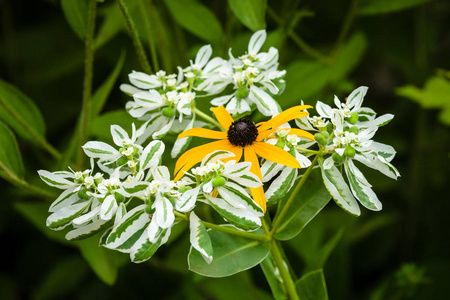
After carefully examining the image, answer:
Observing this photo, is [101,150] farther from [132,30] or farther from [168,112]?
[132,30]

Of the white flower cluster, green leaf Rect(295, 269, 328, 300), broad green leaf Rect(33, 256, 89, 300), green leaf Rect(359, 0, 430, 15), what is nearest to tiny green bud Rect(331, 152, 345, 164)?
the white flower cluster

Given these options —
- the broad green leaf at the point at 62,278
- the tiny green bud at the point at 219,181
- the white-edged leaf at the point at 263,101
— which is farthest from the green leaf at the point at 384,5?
the broad green leaf at the point at 62,278

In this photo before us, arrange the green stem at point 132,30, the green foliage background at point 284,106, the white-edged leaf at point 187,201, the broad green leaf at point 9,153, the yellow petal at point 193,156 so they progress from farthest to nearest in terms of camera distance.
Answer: the green foliage background at point 284,106 < the broad green leaf at point 9,153 < the green stem at point 132,30 < the yellow petal at point 193,156 < the white-edged leaf at point 187,201

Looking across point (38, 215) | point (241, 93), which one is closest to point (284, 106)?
point (241, 93)

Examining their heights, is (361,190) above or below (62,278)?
above

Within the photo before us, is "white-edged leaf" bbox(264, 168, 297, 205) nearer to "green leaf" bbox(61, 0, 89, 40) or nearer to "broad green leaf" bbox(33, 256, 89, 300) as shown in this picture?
"green leaf" bbox(61, 0, 89, 40)

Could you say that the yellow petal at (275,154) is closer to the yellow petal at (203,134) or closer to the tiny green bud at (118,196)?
the yellow petal at (203,134)
